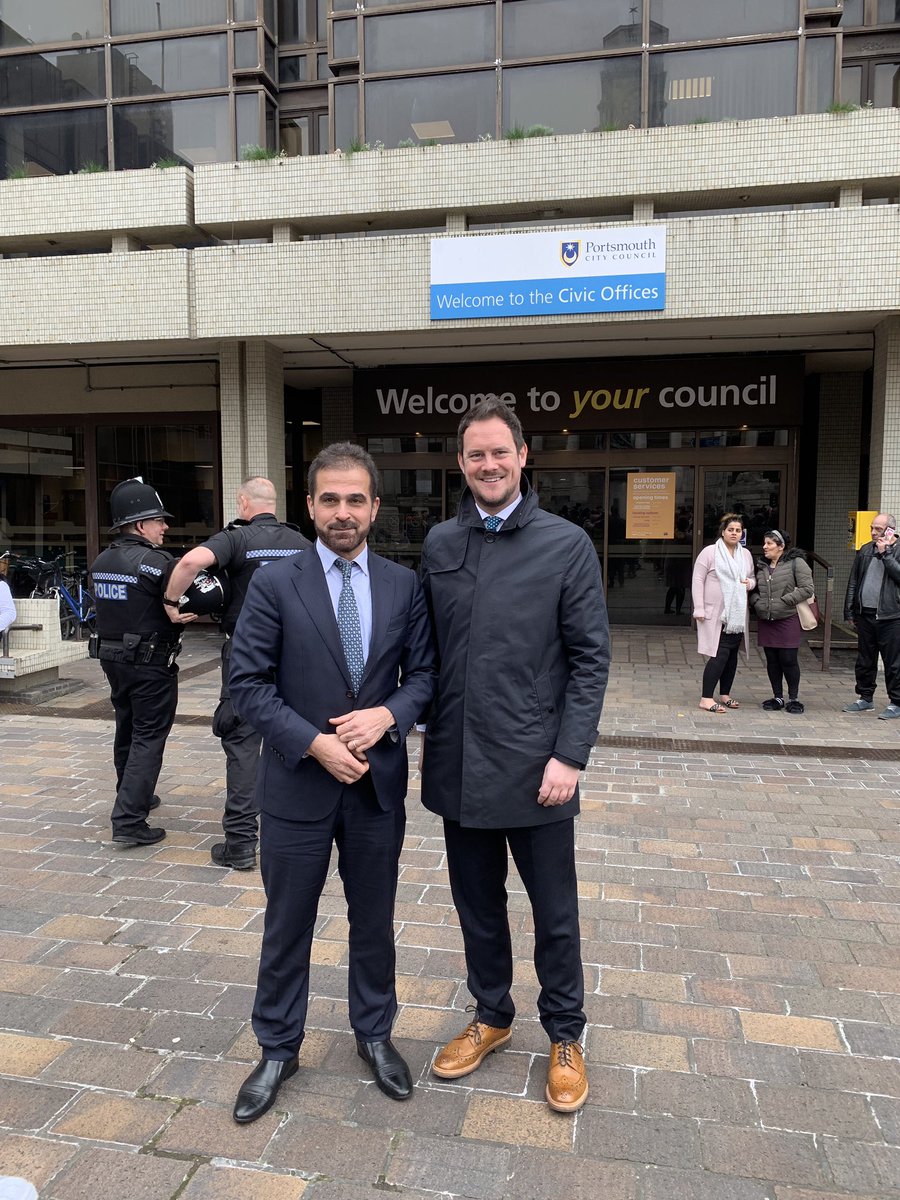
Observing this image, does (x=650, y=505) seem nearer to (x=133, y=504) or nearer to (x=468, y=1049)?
(x=133, y=504)

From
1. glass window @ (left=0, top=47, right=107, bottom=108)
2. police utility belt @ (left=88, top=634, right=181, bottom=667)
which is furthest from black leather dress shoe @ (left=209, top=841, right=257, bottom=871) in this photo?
glass window @ (left=0, top=47, right=107, bottom=108)

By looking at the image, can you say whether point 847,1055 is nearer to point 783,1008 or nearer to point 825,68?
point 783,1008

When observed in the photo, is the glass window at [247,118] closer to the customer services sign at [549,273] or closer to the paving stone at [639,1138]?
the customer services sign at [549,273]

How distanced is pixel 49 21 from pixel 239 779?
473 inches

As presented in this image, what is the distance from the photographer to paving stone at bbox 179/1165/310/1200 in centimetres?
219

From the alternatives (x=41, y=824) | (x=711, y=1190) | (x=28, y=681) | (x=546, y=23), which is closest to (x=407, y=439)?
(x=546, y=23)

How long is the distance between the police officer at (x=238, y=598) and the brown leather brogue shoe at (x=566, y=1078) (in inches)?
84.5

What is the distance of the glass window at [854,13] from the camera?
10773mm

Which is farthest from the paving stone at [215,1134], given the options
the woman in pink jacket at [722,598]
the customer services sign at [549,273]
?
the customer services sign at [549,273]

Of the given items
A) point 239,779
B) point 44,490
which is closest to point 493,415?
point 239,779

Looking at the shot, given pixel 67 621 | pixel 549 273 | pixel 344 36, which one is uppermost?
pixel 344 36

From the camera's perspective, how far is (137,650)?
4629 millimetres

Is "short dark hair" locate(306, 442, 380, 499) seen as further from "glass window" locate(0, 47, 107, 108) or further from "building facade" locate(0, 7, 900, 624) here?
"glass window" locate(0, 47, 107, 108)

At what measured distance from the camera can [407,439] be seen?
13430 mm
